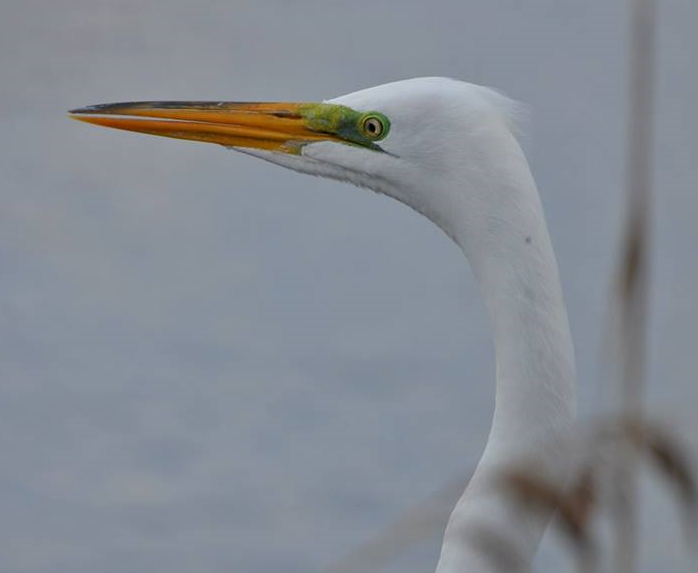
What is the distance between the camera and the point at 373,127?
2715 mm

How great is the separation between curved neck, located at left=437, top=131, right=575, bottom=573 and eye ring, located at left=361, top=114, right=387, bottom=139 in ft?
1.14

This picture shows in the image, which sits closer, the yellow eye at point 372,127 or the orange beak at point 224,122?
the yellow eye at point 372,127

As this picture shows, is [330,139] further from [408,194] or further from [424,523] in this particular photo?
[424,523]

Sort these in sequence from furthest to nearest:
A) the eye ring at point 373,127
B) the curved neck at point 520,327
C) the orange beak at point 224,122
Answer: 1. the orange beak at point 224,122
2. the eye ring at point 373,127
3. the curved neck at point 520,327

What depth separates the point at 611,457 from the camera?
3.17 ft

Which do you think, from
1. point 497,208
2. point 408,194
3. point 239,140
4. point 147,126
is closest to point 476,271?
point 497,208

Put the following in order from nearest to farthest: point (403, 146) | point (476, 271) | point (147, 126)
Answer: point (476, 271), point (403, 146), point (147, 126)

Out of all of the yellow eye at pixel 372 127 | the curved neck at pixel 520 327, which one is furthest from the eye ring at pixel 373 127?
the curved neck at pixel 520 327

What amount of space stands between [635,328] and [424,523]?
240 millimetres

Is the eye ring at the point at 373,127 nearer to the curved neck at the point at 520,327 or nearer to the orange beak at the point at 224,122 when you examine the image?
the orange beak at the point at 224,122

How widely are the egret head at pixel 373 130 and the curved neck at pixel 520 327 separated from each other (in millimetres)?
92

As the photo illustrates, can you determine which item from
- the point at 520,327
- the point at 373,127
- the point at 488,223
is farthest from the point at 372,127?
the point at 520,327

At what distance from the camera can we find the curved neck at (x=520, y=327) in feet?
7.65

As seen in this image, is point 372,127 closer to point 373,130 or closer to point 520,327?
point 373,130
